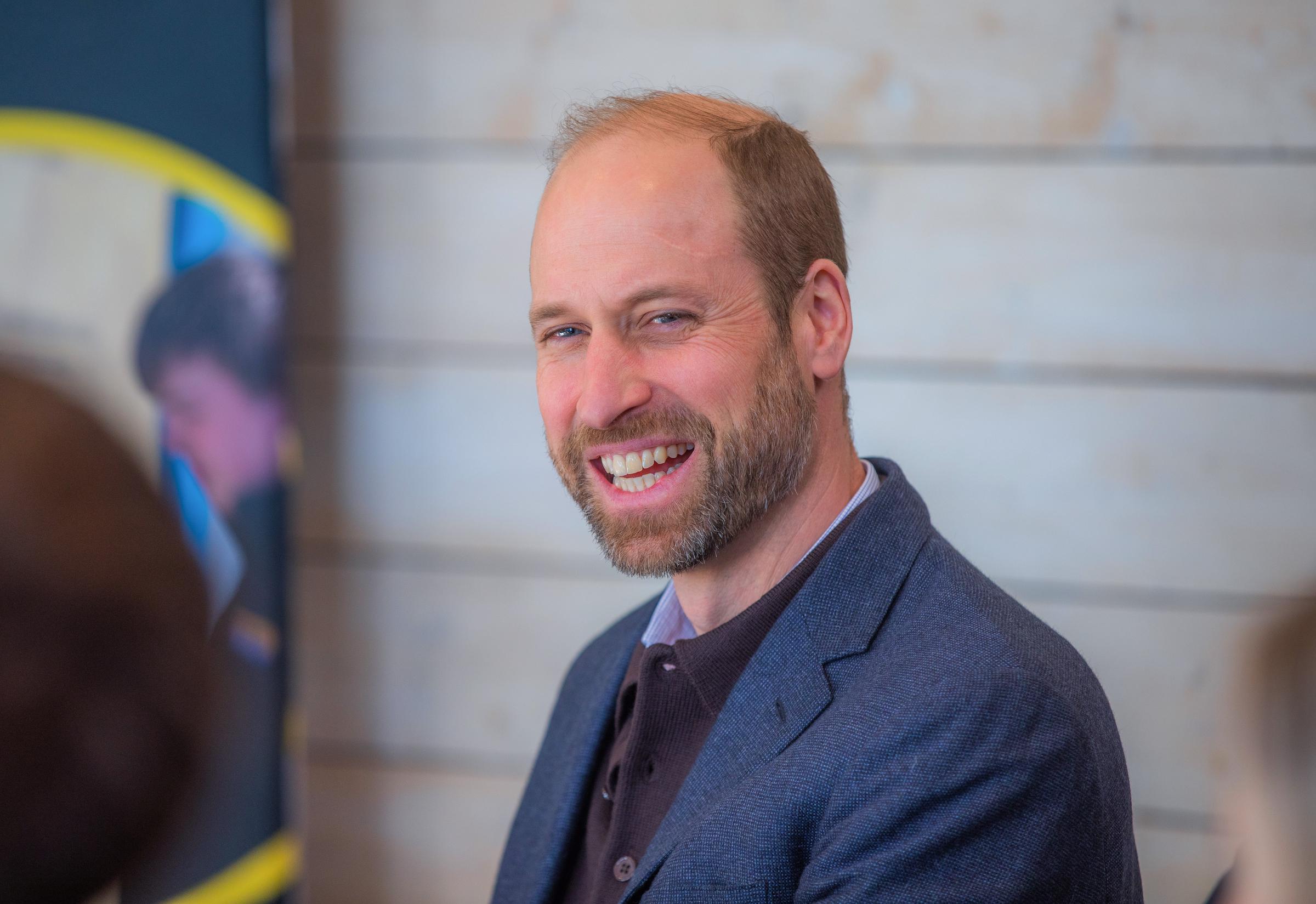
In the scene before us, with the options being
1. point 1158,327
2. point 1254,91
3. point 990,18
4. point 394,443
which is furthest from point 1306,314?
point 394,443

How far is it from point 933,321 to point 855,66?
1.53 feet

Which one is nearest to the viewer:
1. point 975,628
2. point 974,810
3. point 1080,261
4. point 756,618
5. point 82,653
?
point 82,653

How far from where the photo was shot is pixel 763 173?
135cm

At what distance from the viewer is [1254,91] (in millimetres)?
1940

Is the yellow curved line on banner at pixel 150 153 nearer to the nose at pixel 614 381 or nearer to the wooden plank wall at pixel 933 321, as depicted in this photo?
the wooden plank wall at pixel 933 321

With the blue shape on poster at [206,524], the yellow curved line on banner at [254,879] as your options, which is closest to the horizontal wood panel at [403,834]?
the yellow curved line on banner at [254,879]

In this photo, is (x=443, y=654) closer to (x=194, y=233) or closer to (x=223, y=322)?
(x=223, y=322)

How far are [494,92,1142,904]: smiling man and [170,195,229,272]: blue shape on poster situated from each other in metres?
0.88

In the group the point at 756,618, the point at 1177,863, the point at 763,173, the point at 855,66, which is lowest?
the point at 1177,863

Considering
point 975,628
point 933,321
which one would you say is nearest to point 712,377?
point 975,628

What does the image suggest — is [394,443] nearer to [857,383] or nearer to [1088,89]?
[857,383]

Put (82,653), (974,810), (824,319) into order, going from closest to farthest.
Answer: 1. (82,653)
2. (974,810)
3. (824,319)

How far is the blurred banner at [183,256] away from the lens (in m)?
2.04

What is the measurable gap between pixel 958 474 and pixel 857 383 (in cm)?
24
